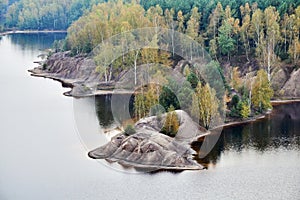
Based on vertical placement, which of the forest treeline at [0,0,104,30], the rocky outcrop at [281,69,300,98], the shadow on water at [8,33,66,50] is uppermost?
the forest treeline at [0,0,104,30]

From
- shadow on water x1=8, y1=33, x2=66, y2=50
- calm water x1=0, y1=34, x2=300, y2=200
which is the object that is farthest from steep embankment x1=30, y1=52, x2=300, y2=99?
shadow on water x1=8, y1=33, x2=66, y2=50

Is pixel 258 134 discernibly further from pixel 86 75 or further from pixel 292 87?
pixel 86 75

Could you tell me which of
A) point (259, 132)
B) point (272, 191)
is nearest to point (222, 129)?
point (259, 132)

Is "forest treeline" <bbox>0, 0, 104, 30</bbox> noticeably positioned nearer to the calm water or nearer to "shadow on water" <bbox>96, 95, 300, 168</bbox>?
the calm water

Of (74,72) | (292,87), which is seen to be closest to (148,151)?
(292,87)

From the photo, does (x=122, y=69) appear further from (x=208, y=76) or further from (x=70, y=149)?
(x=70, y=149)

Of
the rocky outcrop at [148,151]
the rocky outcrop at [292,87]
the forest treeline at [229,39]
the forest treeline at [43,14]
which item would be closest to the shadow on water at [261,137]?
the rocky outcrop at [148,151]

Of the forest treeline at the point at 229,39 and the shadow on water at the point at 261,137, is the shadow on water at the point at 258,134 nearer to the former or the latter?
the shadow on water at the point at 261,137
